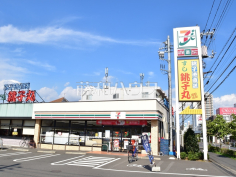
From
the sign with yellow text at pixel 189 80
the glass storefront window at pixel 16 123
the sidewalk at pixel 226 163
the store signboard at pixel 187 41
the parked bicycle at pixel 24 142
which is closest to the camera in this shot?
the sidewalk at pixel 226 163

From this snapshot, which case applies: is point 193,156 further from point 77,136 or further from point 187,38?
point 77,136

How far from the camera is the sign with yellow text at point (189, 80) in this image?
59.8 feet

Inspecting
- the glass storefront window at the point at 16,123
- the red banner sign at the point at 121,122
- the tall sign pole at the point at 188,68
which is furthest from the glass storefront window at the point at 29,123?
the tall sign pole at the point at 188,68

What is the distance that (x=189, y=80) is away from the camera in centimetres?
1850

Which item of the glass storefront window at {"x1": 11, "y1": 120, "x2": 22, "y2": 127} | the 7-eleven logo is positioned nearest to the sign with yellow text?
the 7-eleven logo

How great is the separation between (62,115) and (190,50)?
14446mm

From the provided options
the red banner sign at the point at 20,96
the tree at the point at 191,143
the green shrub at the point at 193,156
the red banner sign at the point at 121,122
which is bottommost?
the green shrub at the point at 193,156

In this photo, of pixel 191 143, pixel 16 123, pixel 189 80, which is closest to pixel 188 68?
pixel 189 80

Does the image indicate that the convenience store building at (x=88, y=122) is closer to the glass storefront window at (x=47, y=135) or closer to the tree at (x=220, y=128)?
the glass storefront window at (x=47, y=135)

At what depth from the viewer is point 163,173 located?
11953 millimetres

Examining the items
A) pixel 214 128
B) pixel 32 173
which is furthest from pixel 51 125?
pixel 214 128

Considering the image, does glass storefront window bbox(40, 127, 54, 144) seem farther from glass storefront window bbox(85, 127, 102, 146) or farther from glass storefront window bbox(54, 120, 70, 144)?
glass storefront window bbox(85, 127, 102, 146)

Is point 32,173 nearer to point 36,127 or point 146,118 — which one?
point 146,118

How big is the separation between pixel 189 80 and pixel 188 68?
3.62 feet
